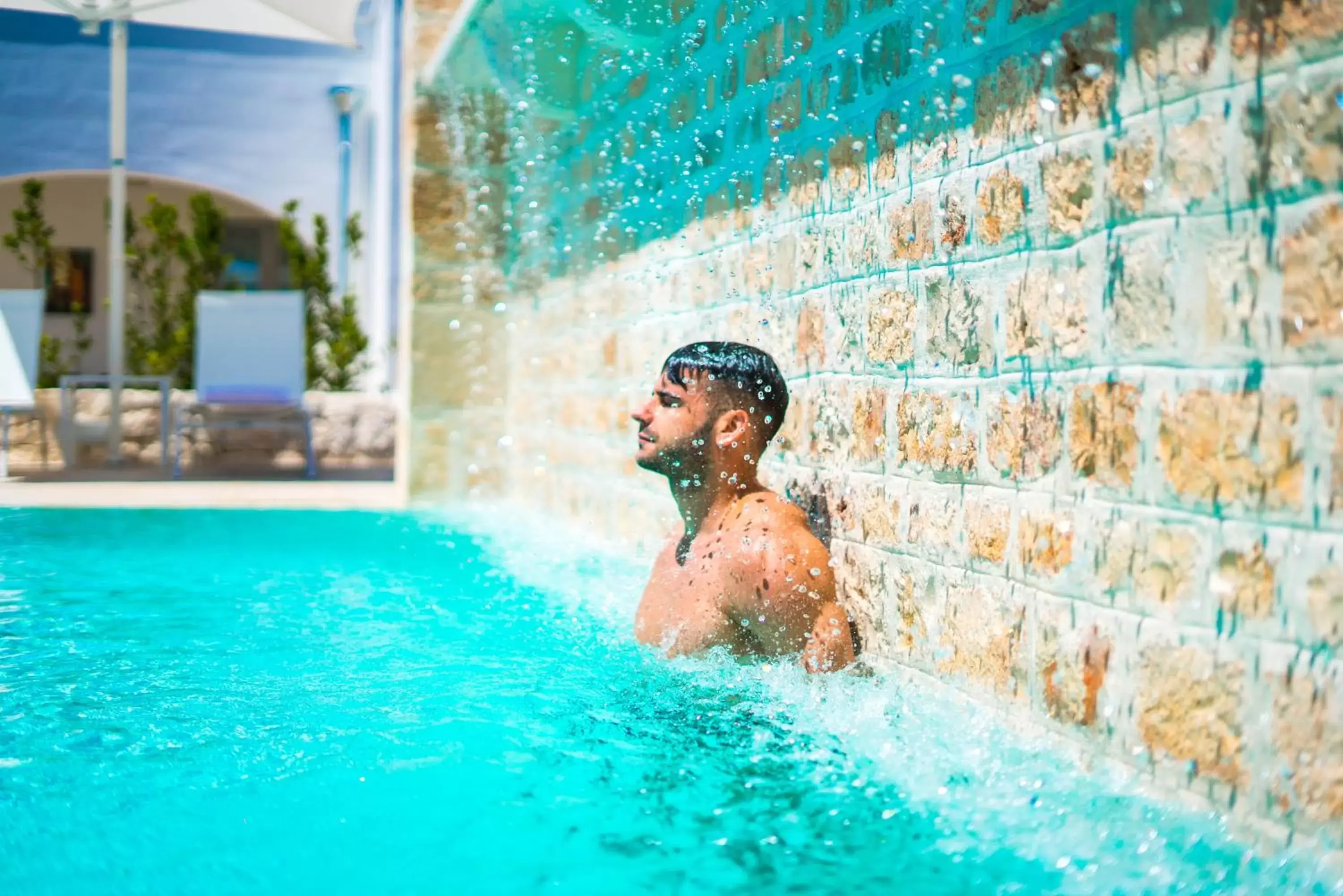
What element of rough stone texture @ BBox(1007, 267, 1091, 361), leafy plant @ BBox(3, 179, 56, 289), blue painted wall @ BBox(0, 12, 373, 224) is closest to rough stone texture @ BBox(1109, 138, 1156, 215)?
rough stone texture @ BBox(1007, 267, 1091, 361)

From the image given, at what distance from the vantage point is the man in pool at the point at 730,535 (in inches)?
111

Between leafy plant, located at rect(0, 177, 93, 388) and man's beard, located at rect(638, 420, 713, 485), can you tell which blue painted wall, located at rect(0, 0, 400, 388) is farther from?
man's beard, located at rect(638, 420, 713, 485)

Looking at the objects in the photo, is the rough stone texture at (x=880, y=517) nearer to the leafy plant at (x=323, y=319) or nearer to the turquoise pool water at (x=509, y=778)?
the turquoise pool water at (x=509, y=778)

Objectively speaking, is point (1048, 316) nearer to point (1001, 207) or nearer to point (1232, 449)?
point (1001, 207)

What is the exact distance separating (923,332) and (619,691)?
3.45ft

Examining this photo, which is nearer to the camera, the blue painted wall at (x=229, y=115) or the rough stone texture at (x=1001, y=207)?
the rough stone texture at (x=1001, y=207)

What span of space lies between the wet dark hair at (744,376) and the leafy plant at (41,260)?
7812 millimetres

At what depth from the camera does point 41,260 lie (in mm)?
10945

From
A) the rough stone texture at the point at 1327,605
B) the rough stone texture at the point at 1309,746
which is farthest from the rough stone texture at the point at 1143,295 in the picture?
the rough stone texture at the point at 1309,746

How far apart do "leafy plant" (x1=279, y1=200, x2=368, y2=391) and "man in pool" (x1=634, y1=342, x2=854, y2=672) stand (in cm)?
748

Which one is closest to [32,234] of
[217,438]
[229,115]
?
[229,115]

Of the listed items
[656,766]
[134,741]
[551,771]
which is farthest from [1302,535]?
[134,741]

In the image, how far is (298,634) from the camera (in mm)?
3473

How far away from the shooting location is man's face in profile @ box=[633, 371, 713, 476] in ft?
9.95
